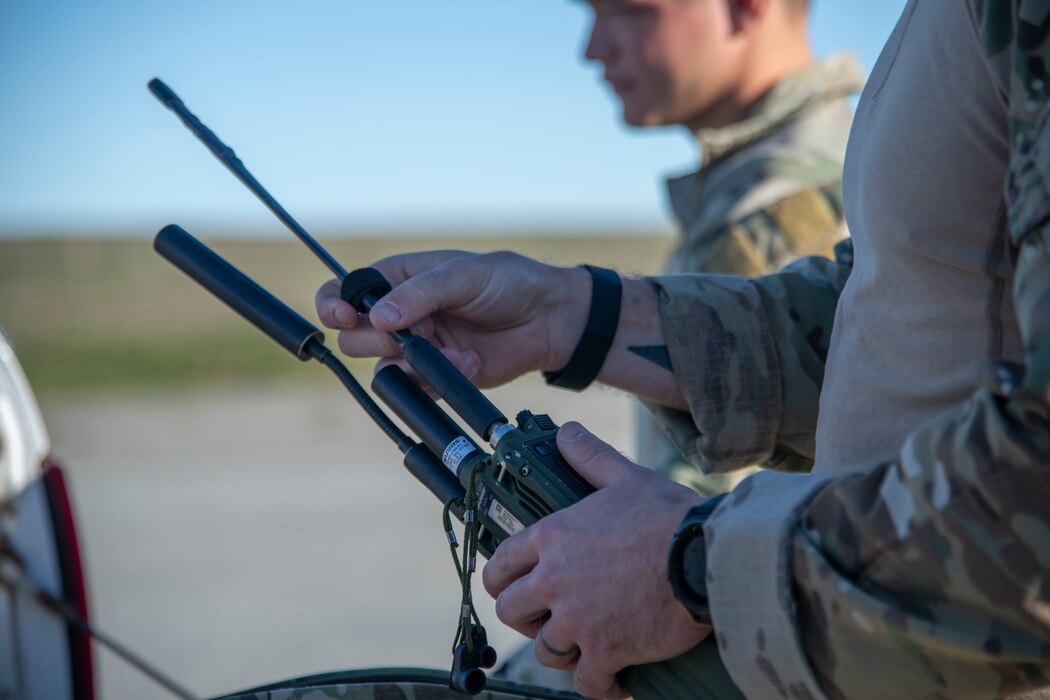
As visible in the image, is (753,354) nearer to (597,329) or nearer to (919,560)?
(597,329)

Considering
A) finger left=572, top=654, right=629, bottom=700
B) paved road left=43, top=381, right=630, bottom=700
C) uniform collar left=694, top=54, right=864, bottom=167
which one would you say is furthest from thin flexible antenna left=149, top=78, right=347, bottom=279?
paved road left=43, top=381, right=630, bottom=700

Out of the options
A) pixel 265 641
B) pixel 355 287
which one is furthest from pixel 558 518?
pixel 265 641

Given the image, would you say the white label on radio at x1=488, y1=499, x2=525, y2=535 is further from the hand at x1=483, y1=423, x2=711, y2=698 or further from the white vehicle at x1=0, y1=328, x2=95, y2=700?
the white vehicle at x1=0, y1=328, x2=95, y2=700

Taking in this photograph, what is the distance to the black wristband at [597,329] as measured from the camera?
1939 mm

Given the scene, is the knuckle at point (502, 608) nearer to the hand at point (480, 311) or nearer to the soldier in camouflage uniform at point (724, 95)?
the hand at point (480, 311)

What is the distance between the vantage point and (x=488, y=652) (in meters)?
1.34

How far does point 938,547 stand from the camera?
38.6 inches

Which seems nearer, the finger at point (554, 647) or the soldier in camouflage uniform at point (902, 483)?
the soldier in camouflage uniform at point (902, 483)

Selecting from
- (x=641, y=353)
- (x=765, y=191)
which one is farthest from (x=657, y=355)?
(x=765, y=191)

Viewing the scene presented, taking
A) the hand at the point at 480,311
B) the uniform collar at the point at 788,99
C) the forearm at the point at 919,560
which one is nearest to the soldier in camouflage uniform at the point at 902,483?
the forearm at the point at 919,560

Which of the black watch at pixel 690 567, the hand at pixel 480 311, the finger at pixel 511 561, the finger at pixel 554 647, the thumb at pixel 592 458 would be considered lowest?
the finger at pixel 554 647

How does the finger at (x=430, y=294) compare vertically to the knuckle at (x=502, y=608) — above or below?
above

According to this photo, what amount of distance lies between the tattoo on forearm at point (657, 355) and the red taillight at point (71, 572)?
1184 millimetres

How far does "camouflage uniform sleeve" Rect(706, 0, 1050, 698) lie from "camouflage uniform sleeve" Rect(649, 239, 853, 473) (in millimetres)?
795
